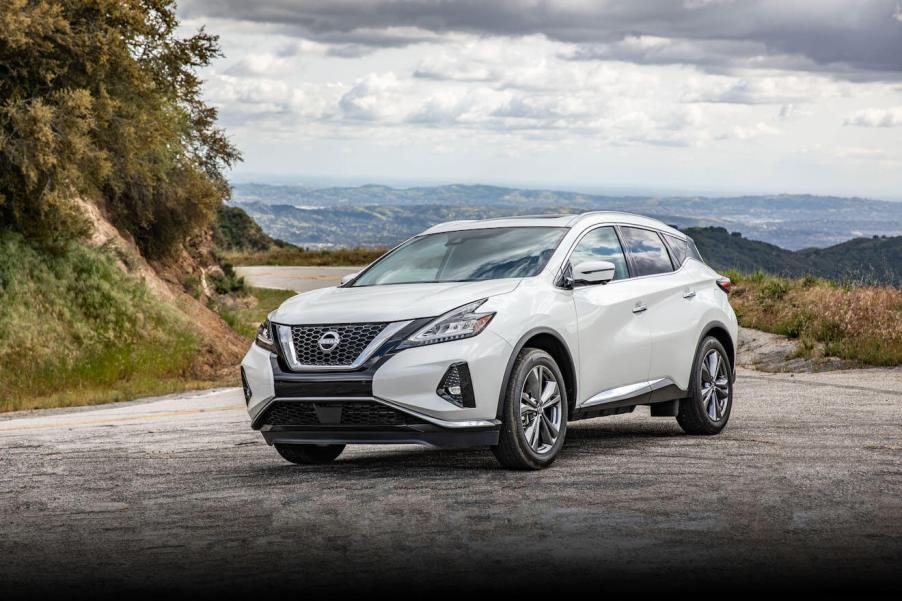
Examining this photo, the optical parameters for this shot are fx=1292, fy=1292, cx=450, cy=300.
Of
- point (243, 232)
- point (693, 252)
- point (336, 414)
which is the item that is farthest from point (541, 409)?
point (243, 232)

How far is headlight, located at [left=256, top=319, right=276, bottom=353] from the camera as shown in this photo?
29.6 ft

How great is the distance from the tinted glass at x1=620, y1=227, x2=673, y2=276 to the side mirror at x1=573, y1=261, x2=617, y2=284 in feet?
4.01

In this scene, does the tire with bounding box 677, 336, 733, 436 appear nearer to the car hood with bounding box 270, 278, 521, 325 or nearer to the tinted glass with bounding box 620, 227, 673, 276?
the tinted glass with bounding box 620, 227, 673, 276

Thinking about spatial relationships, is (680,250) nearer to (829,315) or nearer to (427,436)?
(427,436)

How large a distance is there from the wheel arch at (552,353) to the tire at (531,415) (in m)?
0.07

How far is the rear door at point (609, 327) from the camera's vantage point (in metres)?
9.66

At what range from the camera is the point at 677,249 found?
460 inches

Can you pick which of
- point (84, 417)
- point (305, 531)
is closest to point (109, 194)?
point (84, 417)

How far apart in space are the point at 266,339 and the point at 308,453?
1336 mm

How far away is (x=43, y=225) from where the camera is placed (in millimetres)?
25359

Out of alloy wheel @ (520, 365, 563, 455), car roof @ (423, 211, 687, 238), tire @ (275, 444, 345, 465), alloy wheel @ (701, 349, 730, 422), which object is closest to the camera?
alloy wheel @ (520, 365, 563, 455)

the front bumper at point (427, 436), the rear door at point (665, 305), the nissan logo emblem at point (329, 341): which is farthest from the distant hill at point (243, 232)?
the front bumper at point (427, 436)

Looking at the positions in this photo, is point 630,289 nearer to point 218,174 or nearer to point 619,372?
point 619,372

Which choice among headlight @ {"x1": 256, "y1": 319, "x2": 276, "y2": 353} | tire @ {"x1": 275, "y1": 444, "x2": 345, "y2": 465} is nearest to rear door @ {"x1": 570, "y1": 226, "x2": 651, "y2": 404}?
tire @ {"x1": 275, "y1": 444, "x2": 345, "y2": 465}
